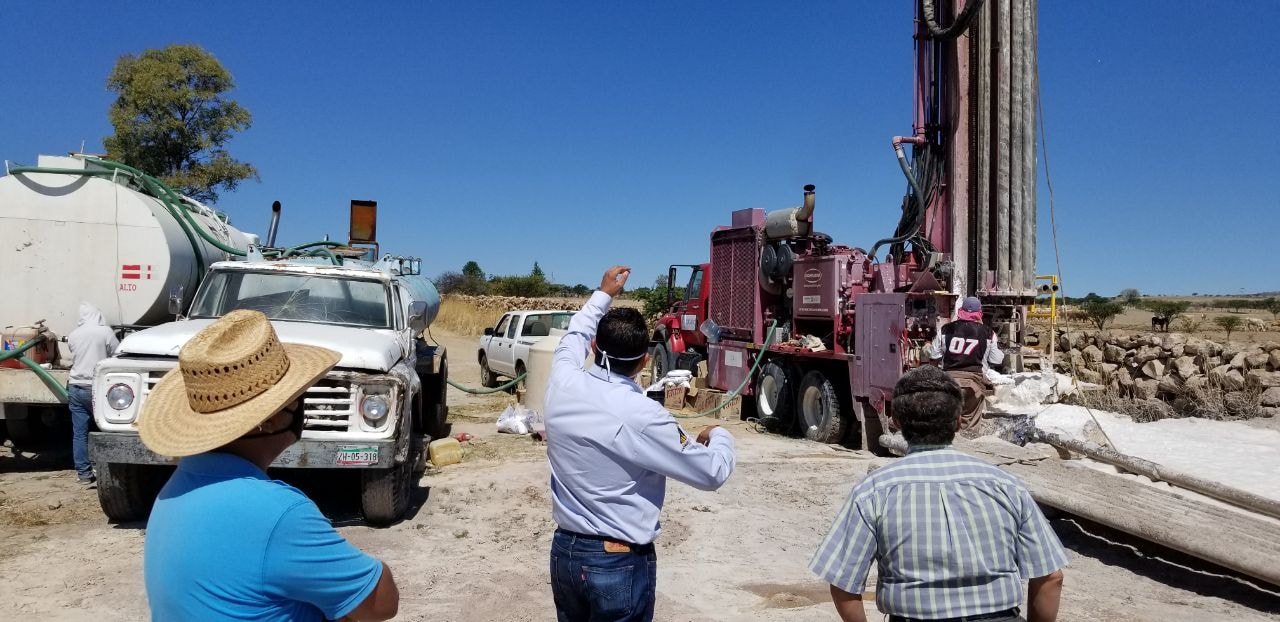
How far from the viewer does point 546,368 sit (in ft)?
38.5

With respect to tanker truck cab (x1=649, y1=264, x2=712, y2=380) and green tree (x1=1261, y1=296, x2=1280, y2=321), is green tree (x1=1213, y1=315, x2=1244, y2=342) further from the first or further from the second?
tanker truck cab (x1=649, y1=264, x2=712, y2=380)

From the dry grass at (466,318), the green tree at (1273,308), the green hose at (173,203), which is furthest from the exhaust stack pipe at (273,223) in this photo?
the green tree at (1273,308)

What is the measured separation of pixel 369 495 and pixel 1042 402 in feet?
26.0

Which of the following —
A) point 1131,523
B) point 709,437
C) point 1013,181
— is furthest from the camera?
point 1013,181

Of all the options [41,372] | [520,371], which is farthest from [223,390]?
[520,371]

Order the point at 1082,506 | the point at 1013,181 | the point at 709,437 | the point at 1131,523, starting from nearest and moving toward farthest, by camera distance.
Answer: the point at 709,437
the point at 1131,523
the point at 1082,506
the point at 1013,181

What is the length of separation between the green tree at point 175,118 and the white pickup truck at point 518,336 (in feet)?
31.9

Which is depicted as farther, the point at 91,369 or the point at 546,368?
the point at 546,368

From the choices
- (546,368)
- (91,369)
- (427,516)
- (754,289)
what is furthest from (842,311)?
(91,369)

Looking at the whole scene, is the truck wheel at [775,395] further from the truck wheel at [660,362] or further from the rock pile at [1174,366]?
the rock pile at [1174,366]

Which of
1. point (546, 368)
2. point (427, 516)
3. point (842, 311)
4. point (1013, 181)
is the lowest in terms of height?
point (427, 516)

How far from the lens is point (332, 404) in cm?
616

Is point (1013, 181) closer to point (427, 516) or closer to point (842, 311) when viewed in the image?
point (842, 311)

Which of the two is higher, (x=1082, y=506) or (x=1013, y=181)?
(x=1013, y=181)
